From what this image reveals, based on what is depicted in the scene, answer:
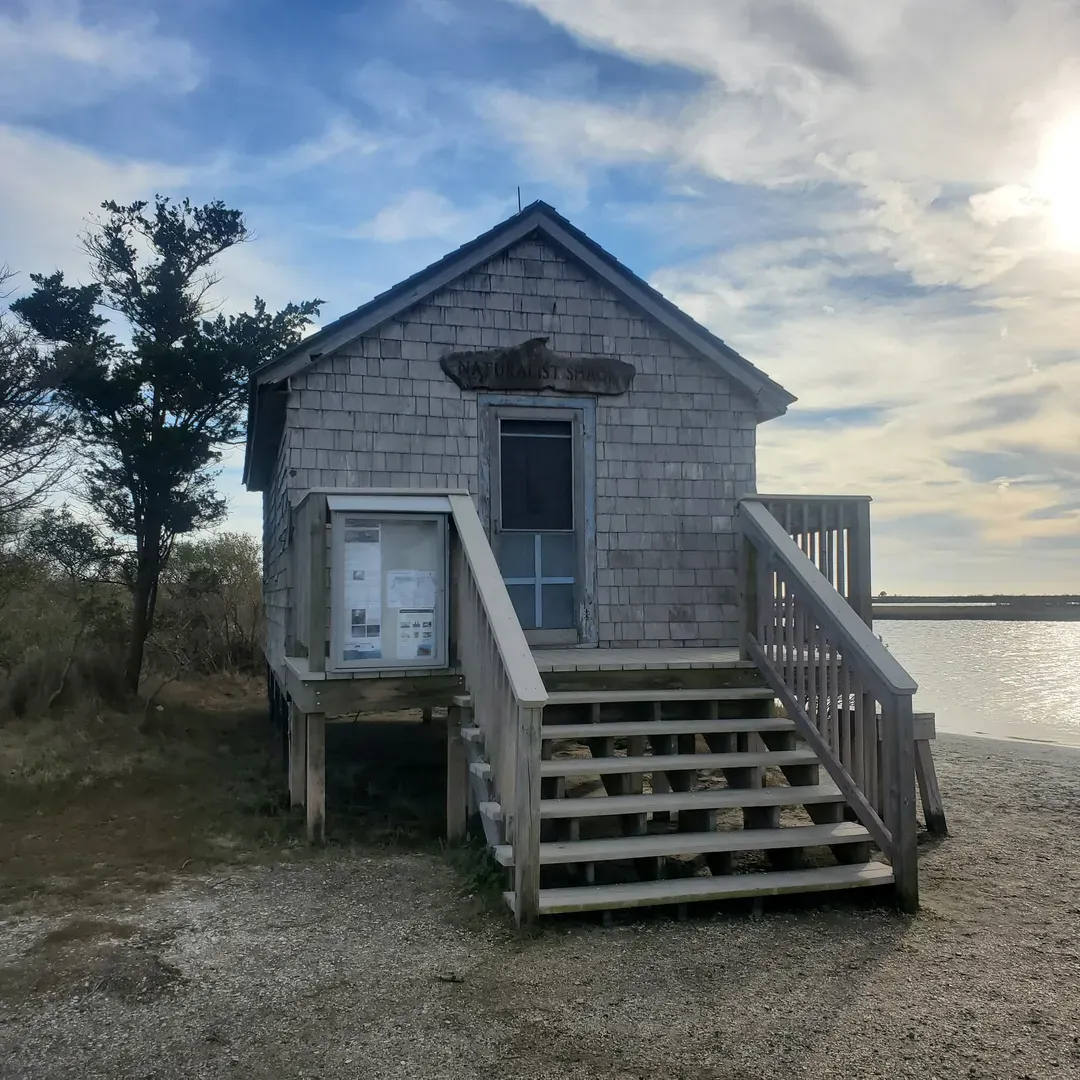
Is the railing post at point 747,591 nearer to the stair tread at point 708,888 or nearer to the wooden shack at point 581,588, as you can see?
the wooden shack at point 581,588

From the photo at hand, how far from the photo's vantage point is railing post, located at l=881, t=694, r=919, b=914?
5.00m

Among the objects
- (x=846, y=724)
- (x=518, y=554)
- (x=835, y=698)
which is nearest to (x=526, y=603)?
(x=518, y=554)

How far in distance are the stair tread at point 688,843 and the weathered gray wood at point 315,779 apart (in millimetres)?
2012

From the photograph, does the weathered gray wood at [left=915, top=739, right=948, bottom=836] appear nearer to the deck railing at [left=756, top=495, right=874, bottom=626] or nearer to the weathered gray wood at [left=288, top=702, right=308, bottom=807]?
the deck railing at [left=756, top=495, right=874, bottom=626]

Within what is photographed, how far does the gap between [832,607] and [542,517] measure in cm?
331

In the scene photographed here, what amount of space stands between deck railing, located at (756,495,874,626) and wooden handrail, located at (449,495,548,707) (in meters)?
2.32

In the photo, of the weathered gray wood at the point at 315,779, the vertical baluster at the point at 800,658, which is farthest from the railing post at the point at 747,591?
the weathered gray wood at the point at 315,779

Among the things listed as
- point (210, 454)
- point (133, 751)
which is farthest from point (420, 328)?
point (210, 454)

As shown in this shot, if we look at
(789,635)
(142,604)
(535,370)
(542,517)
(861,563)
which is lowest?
(789,635)

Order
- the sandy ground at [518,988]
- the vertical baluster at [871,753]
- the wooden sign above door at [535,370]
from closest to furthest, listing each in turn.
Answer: the sandy ground at [518,988], the vertical baluster at [871,753], the wooden sign above door at [535,370]

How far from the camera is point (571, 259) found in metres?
8.48

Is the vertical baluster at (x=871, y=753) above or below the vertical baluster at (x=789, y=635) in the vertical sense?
below

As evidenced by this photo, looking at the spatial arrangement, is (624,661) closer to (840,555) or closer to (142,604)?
(840,555)

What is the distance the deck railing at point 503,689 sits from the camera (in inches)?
180
